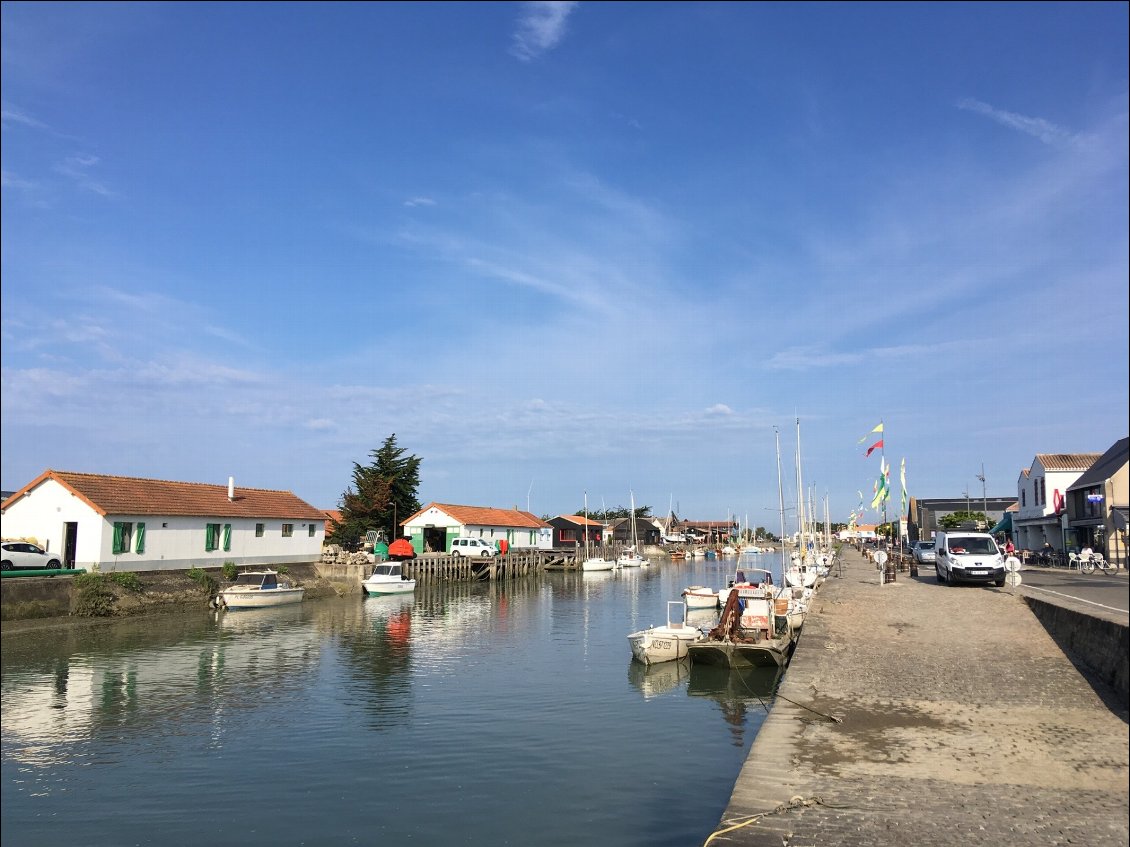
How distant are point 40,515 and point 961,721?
39323 mm

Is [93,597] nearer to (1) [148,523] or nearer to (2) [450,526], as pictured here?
(1) [148,523]

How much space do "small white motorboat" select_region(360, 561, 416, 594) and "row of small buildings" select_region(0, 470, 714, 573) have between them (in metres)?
4.22

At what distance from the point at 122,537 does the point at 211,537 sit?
6.46 m

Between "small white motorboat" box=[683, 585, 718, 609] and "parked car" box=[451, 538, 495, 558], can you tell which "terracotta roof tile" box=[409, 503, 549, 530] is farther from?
"small white motorboat" box=[683, 585, 718, 609]

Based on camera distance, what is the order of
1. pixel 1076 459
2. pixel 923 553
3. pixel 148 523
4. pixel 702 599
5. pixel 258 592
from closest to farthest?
pixel 1076 459 < pixel 702 599 < pixel 148 523 < pixel 258 592 < pixel 923 553

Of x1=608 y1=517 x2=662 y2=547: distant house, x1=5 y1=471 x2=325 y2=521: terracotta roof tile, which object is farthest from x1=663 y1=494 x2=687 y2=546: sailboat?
x1=5 y1=471 x2=325 y2=521: terracotta roof tile

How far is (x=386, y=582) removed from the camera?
53.1 meters

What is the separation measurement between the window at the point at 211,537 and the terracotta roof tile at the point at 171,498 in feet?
2.27

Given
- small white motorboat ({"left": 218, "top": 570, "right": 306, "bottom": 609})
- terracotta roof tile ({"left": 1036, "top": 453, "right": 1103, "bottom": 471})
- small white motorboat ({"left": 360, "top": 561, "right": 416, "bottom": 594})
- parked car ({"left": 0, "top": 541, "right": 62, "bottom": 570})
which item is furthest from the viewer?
small white motorboat ({"left": 360, "top": 561, "right": 416, "bottom": 594})

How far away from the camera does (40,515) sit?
121 ft

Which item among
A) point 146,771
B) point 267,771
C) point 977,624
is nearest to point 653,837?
point 267,771

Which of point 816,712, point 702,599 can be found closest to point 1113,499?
point 816,712

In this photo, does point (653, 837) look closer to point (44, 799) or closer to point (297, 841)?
point (297, 841)

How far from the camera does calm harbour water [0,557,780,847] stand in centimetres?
1301
